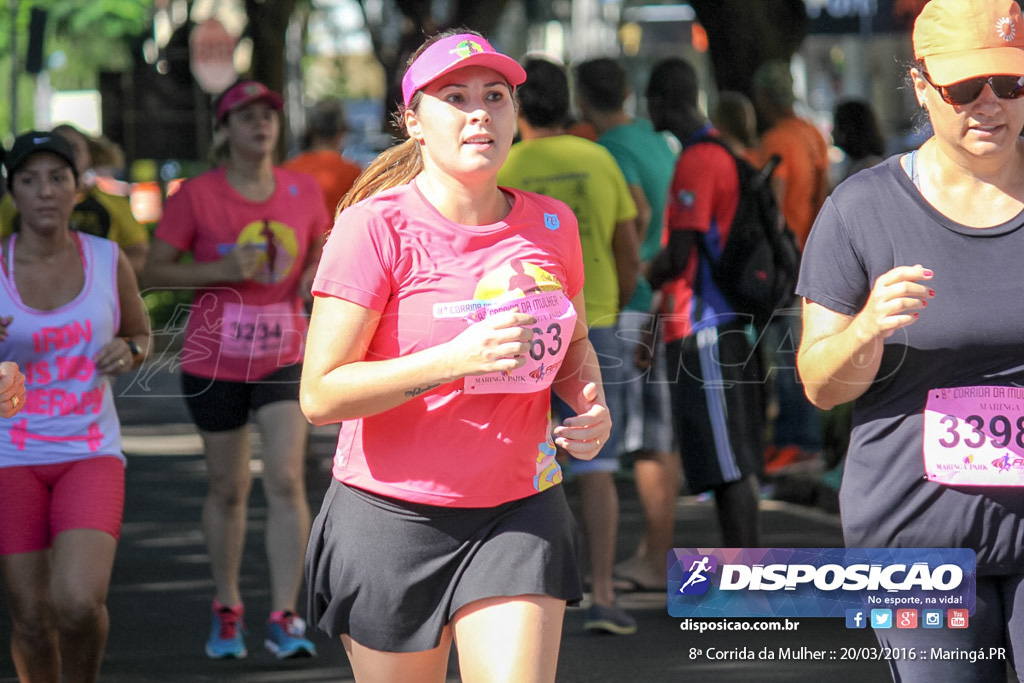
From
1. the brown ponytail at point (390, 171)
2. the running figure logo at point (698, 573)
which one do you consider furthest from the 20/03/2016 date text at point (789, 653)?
the brown ponytail at point (390, 171)

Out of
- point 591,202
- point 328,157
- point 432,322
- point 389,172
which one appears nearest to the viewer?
point 432,322

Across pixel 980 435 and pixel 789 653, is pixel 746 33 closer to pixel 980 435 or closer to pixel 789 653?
pixel 789 653

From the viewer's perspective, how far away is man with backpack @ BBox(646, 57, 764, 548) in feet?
22.2

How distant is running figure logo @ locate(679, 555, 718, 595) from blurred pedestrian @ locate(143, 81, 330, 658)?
1889mm

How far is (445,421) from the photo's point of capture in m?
3.53

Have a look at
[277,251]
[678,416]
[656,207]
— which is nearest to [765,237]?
[678,416]

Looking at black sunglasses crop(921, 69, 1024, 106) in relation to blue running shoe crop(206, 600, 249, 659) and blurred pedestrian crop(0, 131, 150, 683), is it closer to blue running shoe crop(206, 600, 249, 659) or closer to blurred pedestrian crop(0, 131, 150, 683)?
blurred pedestrian crop(0, 131, 150, 683)

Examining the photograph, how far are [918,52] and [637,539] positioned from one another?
5.44 metres

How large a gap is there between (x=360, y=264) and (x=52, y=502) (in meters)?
2.04

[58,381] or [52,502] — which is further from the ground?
[58,381]

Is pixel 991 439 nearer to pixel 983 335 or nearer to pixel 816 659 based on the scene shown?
pixel 983 335

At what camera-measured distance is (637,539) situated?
341 inches

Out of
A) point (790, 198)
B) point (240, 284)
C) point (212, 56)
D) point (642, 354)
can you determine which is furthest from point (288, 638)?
point (212, 56)

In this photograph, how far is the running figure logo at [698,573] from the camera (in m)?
5.17
